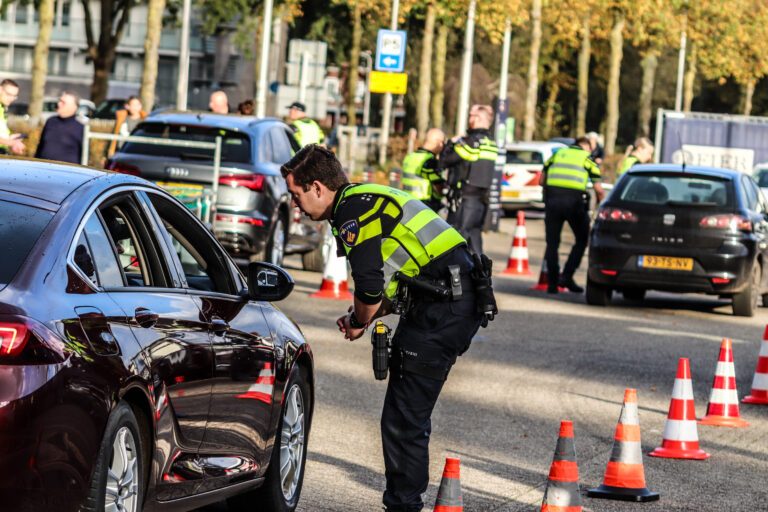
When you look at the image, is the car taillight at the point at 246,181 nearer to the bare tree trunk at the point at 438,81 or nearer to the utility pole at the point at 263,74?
the utility pole at the point at 263,74

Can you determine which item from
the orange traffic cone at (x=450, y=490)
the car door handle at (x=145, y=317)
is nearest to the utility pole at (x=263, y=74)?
the orange traffic cone at (x=450, y=490)

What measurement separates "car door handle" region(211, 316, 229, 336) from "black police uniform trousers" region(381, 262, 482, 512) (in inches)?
28.2

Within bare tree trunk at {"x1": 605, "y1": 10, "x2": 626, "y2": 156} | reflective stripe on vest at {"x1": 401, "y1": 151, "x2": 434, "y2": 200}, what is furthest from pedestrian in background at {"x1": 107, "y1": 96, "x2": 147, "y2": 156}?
bare tree trunk at {"x1": 605, "y1": 10, "x2": 626, "y2": 156}

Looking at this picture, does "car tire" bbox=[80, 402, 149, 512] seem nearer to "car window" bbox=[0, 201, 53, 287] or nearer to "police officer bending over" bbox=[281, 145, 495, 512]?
"car window" bbox=[0, 201, 53, 287]

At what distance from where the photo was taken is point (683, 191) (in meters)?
19.1

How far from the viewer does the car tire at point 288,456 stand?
23.7 feet

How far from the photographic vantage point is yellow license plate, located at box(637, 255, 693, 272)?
18812 mm

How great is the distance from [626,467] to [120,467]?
144 inches

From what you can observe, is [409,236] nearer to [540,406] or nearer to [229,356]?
[229,356]

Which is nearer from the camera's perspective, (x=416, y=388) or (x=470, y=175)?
(x=416, y=388)

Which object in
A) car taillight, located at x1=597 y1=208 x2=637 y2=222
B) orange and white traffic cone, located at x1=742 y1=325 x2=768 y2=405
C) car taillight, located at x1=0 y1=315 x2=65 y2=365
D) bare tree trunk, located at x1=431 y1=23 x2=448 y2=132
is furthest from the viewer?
bare tree trunk, located at x1=431 y1=23 x2=448 y2=132

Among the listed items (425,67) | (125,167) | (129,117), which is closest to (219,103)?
(129,117)

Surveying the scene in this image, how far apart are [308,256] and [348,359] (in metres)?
8.25

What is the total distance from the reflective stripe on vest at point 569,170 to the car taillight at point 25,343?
16.0 meters
